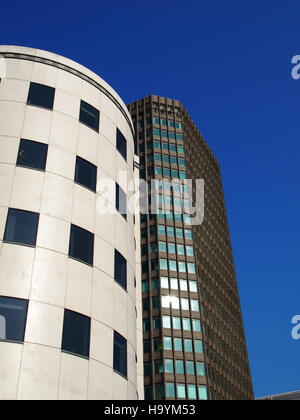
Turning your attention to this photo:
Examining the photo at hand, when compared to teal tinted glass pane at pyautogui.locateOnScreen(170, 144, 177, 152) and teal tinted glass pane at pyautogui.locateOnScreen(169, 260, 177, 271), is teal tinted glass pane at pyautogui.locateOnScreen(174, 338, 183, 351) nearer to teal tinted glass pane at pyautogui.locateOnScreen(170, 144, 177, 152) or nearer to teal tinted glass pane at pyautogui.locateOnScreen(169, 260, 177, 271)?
teal tinted glass pane at pyautogui.locateOnScreen(169, 260, 177, 271)

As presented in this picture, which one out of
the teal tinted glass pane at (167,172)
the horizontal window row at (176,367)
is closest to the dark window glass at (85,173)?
the horizontal window row at (176,367)

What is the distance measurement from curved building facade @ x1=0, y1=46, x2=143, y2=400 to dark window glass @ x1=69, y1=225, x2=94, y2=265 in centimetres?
6

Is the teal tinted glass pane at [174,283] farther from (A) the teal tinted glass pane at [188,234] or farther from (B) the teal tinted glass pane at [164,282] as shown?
(A) the teal tinted glass pane at [188,234]

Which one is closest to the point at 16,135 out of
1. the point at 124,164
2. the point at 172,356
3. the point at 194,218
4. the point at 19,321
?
the point at 124,164

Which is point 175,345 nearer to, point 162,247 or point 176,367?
point 176,367

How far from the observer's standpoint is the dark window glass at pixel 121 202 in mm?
31569

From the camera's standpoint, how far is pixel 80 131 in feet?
102

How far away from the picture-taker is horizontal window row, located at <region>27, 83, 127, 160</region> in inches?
1194

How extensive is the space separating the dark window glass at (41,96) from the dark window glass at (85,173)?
423 centimetres

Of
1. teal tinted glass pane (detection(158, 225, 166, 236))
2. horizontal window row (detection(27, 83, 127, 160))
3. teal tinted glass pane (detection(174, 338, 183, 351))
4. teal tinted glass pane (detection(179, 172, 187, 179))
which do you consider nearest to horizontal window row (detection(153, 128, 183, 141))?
teal tinted glass pane (detection(179, 172, 187, 179))

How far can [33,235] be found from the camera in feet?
82.6

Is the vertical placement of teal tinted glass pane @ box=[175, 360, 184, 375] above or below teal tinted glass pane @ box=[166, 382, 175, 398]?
above
